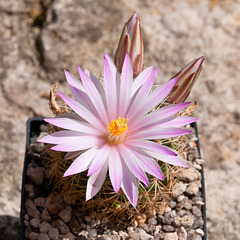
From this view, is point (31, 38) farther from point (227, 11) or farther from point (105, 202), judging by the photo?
point (105, 202)

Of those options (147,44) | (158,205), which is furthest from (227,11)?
(158,205)

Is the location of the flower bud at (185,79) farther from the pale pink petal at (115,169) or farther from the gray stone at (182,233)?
the gray stone at (182,233)

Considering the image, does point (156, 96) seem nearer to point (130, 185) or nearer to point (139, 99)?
point (139, 99)

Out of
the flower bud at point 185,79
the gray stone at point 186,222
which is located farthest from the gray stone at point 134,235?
the flower bud at point 185,79

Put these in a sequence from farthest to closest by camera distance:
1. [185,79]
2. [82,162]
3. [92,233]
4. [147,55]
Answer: [147,55] → [92,233] → [185,79] → [82,162]

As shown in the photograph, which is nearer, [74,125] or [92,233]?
[74,125]

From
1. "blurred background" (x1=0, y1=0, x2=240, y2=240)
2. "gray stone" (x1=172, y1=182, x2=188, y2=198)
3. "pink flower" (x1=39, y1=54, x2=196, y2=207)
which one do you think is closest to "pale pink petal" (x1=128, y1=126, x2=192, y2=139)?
"pink flower" (x1=39, y1=54, x2=196, y2=207)

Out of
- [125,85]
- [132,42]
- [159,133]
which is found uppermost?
[132,42]

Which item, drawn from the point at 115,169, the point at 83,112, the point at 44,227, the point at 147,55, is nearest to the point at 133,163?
the point at 115,169
